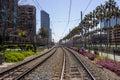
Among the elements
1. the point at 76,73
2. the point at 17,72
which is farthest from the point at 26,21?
the point at 76,73

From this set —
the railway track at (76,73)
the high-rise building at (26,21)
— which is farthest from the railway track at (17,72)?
the high-rise building at (26,21)

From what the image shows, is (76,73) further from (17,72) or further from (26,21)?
(26,21)

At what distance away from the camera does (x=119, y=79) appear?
17.2 m

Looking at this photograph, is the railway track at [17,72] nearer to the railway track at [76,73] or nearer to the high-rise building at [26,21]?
the railway track at [76,73]

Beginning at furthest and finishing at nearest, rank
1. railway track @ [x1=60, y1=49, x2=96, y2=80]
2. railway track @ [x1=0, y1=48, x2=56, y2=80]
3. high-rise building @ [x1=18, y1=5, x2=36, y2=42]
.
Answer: high-rise building @ [x1=18, y1=5, x2=36, y2=42] → railway track @ [x1=0, y1=48, x2=56, y2=80] → railway track @ [x1=60, y1=49, x2=96, y2=80]

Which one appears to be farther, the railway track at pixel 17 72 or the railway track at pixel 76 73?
the railway track at pixel 17 72

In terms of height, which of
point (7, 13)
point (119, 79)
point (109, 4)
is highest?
point (109, 4)

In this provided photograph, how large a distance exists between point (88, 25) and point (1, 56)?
72.6m

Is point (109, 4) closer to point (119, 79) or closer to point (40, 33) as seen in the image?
point (119, 79)

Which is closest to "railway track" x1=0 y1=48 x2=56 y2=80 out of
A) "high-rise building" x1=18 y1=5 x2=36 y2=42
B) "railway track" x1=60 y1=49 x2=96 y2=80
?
"railway track" x1=60 y1=49 x2=96 y2=80

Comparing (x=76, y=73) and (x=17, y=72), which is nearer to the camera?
(x=76, y=73)

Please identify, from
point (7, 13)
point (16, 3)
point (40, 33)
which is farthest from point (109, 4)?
point (40, 33)

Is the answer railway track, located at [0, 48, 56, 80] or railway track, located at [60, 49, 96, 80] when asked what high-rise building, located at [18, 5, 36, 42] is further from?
railway track, located at [60, 49, 96, 80]

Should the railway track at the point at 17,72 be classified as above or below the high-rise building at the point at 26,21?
below
